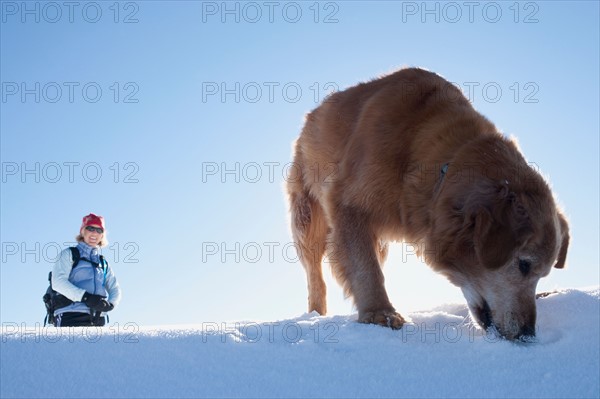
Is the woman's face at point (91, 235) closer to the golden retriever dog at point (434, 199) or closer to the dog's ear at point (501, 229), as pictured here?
the golden retriever dog at point (434, 199)

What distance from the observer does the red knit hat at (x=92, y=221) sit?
270 inches

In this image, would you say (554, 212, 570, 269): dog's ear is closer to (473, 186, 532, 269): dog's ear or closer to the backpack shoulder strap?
(473, 186, 532, 269): dog's ear

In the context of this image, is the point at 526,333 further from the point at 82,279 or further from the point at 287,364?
the point at 82,279

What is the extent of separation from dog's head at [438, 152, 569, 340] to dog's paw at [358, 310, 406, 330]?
22.1 inches

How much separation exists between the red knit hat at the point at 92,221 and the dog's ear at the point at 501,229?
478 cm

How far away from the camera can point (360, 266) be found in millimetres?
4590

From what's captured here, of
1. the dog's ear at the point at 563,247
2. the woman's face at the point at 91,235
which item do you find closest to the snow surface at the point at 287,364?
the dog's ear at the point at 563,247

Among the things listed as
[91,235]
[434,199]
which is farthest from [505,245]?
[91,235]

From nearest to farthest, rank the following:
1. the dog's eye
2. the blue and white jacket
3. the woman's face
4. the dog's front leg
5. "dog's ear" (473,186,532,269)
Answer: "dog's ear" (473,186,532,269) → the dog's eye → the dog's front leg → the blue and white jacket → the woman's face

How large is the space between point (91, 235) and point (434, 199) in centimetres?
429

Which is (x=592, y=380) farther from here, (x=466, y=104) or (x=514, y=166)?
(x=466, y=104)

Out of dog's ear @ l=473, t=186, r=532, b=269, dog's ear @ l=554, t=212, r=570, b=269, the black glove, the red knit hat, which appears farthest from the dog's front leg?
the red knit hat

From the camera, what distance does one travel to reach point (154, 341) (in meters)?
2.83

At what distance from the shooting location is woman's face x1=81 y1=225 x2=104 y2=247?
22.2 feet
